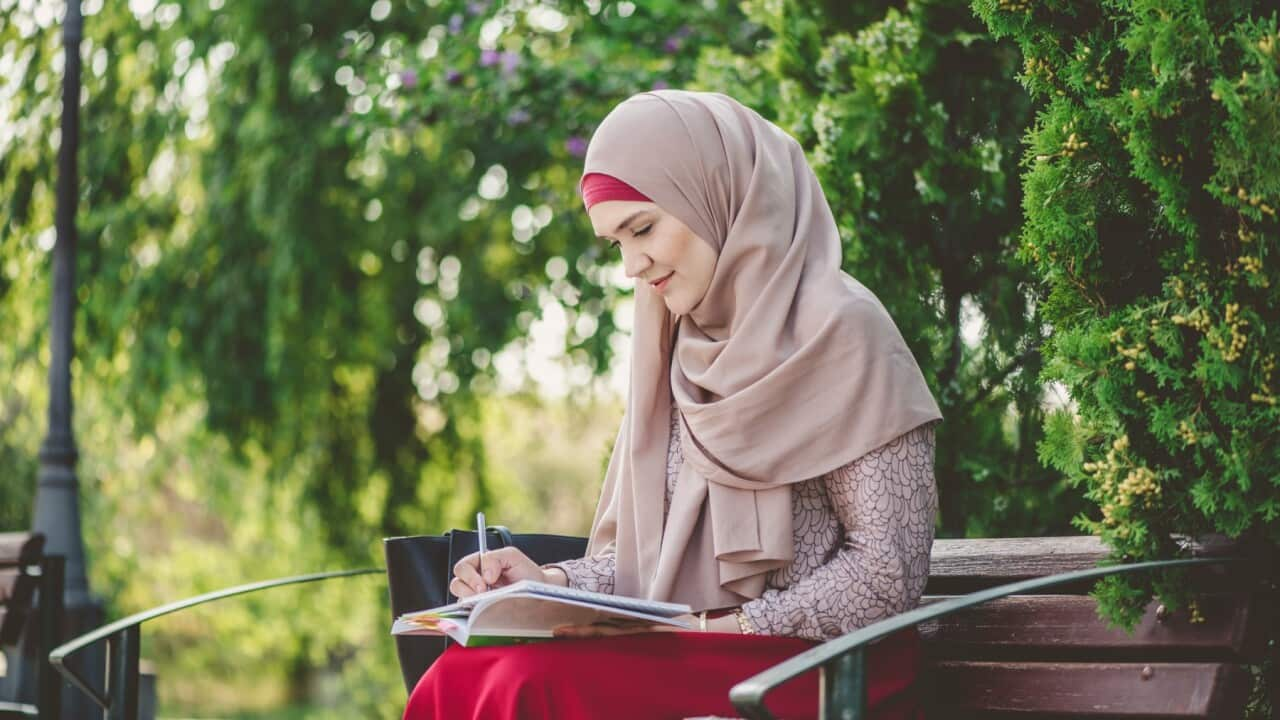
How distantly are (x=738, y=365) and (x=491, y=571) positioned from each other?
613 millimetres

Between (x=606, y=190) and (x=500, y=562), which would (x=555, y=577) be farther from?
(x=606, y=190)

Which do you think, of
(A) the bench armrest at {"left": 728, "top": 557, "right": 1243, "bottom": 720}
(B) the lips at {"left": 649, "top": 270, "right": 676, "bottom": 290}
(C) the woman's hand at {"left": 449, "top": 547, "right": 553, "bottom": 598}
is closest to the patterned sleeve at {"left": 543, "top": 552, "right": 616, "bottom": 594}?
(C) the woman's hand at {"left": 449, "top": 547, "right": 553, "bottom": 598}

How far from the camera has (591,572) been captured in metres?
3.09

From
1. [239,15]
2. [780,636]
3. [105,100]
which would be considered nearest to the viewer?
[780,636]

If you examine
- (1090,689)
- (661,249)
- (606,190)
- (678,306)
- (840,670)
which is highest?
(606,190)

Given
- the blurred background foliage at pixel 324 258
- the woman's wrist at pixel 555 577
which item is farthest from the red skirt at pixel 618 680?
the blurred background foliage at pixel 324 258

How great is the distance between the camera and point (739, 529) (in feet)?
8.84

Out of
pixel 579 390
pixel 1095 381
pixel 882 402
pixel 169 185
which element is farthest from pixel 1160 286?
pixel 169 185

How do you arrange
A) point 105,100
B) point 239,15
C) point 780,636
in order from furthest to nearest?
point 105,100, point 239,15, point 780,636

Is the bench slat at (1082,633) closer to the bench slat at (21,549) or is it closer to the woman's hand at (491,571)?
the woman's hand at (491,571)

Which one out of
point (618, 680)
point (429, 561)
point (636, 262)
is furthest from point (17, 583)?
point (618, 680)

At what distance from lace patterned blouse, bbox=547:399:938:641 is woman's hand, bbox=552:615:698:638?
14 centimetres

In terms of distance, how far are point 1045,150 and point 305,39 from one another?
24.9 feet

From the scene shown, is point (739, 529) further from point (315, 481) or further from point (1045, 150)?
point (315, 481)
